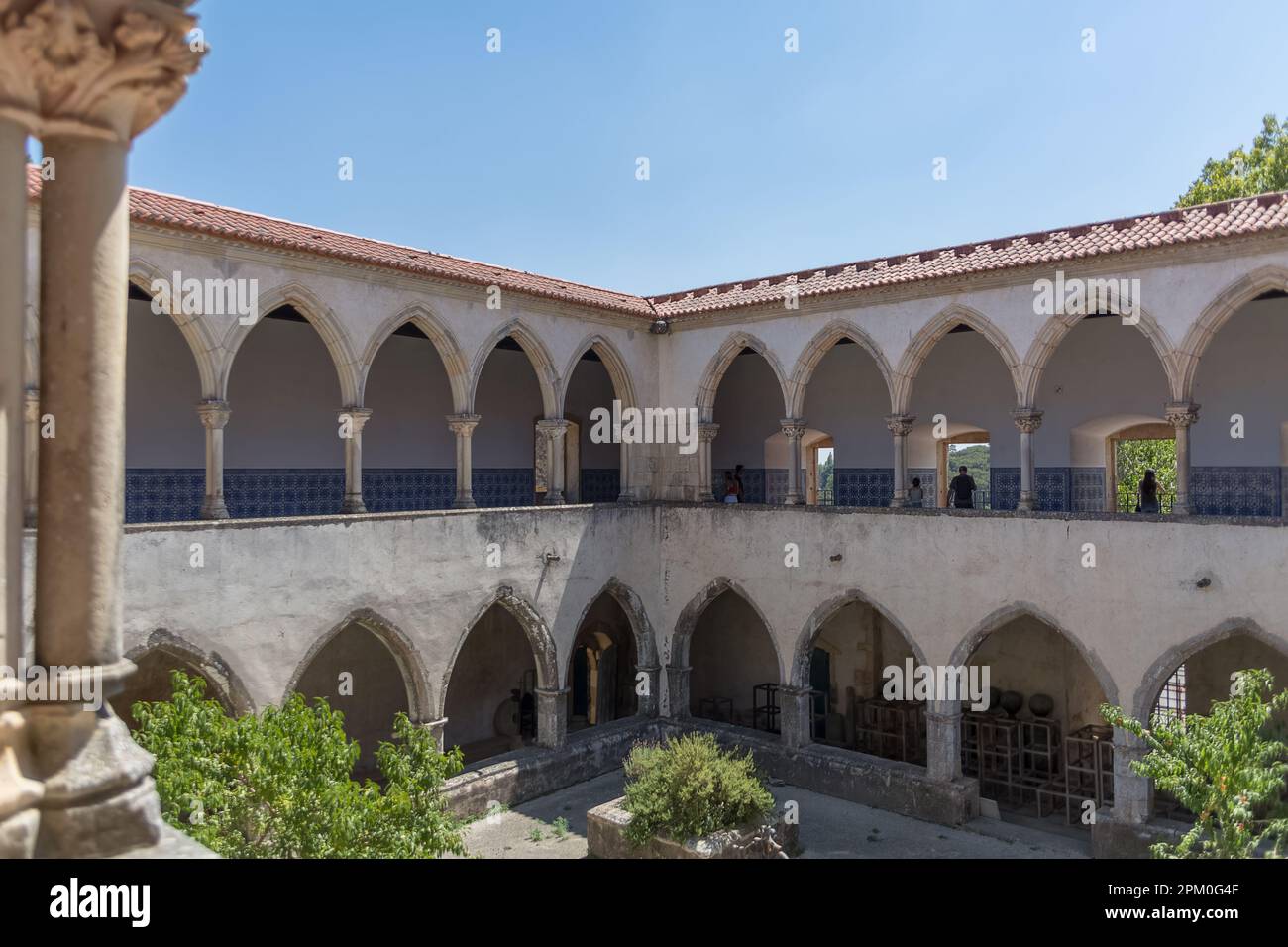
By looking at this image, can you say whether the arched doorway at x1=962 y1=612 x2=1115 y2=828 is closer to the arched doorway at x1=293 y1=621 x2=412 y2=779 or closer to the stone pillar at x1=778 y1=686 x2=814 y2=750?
the stone pillar at x1=778 y1=686 x2=814 y2=750

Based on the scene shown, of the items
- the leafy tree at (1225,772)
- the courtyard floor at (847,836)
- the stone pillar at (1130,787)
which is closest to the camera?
the leafy tree at (1225,772)

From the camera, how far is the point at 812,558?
48.1 feet

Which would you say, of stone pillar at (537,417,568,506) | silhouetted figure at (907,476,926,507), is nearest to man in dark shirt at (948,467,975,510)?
silhouetted figure at (907,476,926,507)

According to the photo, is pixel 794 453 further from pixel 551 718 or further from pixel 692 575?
pixel 551 718

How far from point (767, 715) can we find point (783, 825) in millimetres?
6562

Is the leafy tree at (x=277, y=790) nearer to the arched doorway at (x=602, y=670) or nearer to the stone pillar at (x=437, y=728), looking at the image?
the stone pillar at (x=437, y=728)

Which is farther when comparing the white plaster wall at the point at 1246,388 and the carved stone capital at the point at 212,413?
the white plaster wall at the point at 1246,388

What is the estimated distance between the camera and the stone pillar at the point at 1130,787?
37.5 ft

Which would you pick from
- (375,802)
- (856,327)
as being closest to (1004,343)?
(856,327)

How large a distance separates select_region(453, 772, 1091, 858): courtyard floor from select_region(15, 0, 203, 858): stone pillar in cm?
917

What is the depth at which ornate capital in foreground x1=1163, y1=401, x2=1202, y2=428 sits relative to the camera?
38.0 ft

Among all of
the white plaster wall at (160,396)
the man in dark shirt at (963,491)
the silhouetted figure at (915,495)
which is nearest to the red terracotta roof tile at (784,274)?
the white plaster wall at (160,396)

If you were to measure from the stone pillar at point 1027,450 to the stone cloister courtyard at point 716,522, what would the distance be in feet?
0.14
